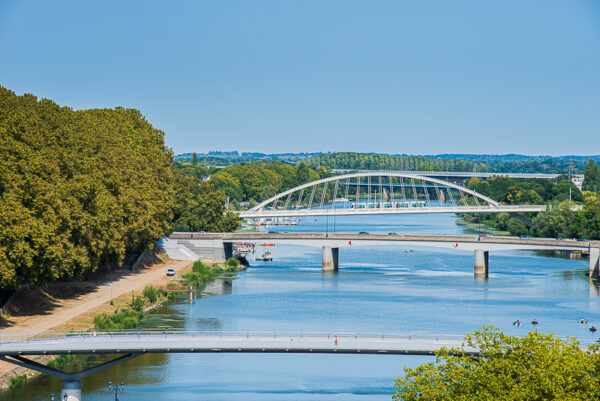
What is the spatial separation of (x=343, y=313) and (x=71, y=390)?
2709 centimetres

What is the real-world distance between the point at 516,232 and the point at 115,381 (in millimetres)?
85006

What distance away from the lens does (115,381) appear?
43531 mm

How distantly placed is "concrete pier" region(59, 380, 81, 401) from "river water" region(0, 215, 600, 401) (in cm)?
187

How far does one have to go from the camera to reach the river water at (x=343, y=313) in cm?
4256

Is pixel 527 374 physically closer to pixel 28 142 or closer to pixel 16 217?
pixel 16 217

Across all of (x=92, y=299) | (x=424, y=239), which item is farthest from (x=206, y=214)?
(x=92, y=299)

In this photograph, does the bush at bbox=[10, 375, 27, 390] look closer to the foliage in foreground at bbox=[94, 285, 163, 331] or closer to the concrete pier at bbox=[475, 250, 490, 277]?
the foliage in foreground at bbox=[94, 285, 163, 331]

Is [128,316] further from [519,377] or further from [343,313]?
[519,377]

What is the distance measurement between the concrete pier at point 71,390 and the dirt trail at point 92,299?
4.94 meters

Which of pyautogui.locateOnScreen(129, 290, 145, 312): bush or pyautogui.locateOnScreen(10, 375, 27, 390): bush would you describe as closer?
pyautogui.locateOnScreen(10, 375, 27, 390): bush

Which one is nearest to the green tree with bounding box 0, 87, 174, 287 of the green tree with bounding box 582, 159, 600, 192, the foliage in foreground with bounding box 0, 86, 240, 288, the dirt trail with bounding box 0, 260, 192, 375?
the foliage in foreground with bounding box 0, 86, 240, 288

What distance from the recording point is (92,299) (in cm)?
6125

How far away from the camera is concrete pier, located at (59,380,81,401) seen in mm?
38281

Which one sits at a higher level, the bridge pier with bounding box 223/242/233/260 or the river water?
the bridge pier with bounding box 223/242/233/260
